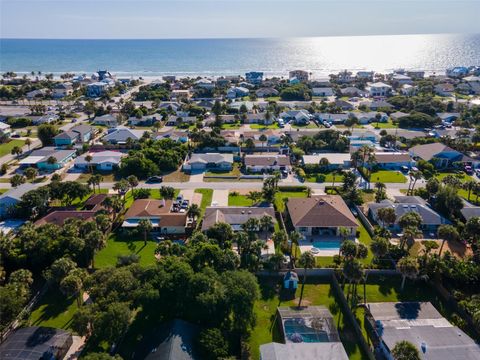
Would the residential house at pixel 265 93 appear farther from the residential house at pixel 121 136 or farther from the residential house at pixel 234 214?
the residential house at pixel 234 214

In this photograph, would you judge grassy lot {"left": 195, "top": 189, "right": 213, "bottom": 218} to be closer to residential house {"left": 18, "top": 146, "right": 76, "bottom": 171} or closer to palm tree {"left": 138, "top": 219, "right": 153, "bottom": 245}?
palm tree {"left": 138, "top": 219, "right": 153, "bottom": 245}

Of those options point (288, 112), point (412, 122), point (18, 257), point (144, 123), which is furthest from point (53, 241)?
point (412, 122)

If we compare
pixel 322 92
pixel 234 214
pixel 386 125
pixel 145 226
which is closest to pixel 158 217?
pixel 145 226

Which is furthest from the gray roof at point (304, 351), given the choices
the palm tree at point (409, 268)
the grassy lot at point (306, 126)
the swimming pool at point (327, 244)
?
the grassy lot at point (306, 126)

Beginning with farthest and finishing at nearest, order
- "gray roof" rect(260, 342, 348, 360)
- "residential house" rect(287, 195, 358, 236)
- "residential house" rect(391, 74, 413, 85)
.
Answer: "residential house" rect(391, 74, 413, 85)
"residential house" rect(287, 195, 358, 236)
"gray roof" rect(260, 342, 348, 360)

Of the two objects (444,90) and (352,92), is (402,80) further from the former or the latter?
(352,92)

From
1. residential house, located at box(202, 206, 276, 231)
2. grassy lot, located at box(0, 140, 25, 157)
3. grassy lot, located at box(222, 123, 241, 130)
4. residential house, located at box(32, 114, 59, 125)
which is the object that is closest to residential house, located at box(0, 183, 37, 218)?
residential house, located at box(202, 206, 276, 231)
